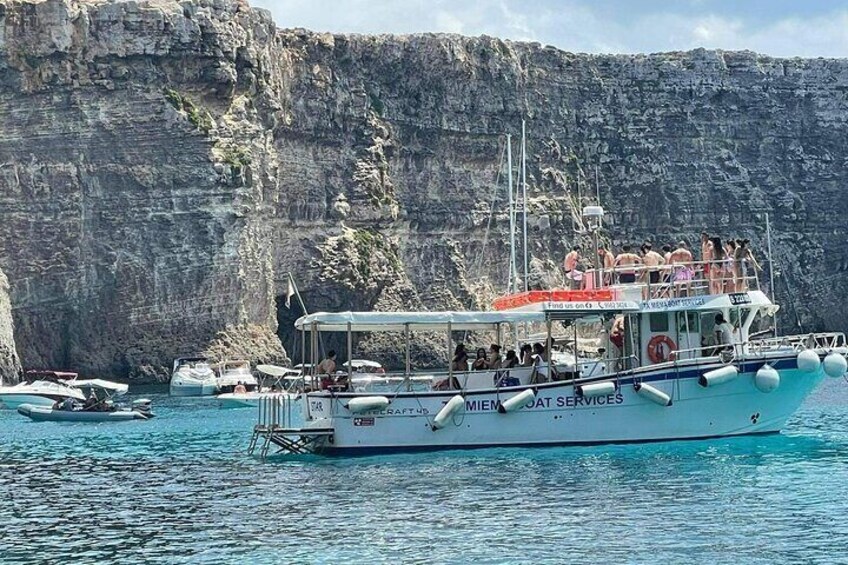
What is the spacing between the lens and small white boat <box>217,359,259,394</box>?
83.4m

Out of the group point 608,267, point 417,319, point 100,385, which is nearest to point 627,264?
point 608,267

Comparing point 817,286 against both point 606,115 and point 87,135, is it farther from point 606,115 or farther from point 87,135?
point 87,135

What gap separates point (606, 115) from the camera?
12119cm

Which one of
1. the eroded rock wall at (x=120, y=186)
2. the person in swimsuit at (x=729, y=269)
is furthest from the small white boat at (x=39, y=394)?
the person in swimsuit at (x=729, y=269)

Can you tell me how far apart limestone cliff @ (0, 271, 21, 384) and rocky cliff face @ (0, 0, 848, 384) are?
3373 millimetres

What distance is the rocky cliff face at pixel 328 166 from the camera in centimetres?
9106

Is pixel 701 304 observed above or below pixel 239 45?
below

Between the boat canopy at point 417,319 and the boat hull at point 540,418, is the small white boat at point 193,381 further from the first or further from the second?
the boat hull at point 540,418

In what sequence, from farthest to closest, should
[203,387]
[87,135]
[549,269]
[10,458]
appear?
[549,269], [87,135], [203,387], [10,458]

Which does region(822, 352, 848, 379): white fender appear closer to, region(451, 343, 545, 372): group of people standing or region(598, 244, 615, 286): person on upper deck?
region(598, 244, 615, 286): person on upper deck

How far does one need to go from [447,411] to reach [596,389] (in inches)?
142

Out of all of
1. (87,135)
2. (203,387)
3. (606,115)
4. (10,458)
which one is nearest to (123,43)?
(87,135)

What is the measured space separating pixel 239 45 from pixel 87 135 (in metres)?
11.1

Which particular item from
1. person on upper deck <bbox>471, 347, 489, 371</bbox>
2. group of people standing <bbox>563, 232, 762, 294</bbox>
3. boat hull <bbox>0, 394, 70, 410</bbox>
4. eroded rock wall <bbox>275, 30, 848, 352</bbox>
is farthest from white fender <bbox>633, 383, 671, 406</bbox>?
eroded rock wall <bbox>275, 30, 848, 352</bbox>
